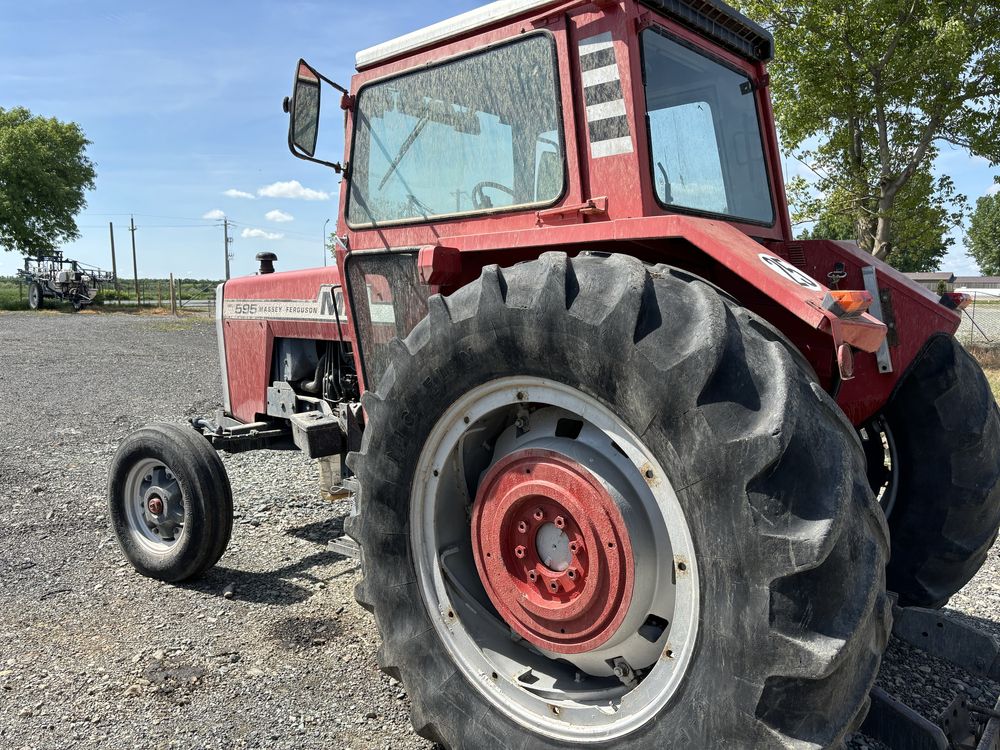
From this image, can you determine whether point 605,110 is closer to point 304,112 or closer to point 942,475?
point 304,112

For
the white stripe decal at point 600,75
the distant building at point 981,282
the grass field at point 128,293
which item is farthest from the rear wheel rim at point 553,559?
the distant building at point 981,282

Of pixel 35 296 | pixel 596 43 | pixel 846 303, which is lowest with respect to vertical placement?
pixel 846 303

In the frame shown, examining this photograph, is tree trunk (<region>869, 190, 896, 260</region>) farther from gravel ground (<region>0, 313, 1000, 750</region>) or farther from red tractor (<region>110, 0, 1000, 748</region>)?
red tractor (<region>110, 0, 1000, 748</region>)

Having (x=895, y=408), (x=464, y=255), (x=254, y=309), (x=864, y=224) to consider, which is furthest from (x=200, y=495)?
(x=864, y=224)

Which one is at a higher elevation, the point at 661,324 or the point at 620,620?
the point at 661,324

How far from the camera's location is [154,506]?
4133 millimetres

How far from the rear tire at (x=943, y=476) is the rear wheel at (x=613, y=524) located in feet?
4.68

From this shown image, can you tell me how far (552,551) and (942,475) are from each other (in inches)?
68.2

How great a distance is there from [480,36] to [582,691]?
94.7 inches

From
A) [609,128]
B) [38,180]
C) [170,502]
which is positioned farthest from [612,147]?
[38,180]

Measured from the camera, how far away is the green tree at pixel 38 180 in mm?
37031

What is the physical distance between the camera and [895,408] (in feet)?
10.2

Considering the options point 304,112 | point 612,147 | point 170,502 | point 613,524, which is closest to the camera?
point 613,524

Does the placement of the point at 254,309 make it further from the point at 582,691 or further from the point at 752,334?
the point at 752,334
